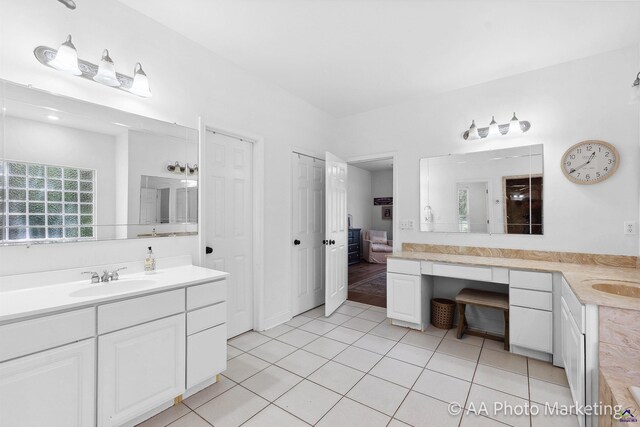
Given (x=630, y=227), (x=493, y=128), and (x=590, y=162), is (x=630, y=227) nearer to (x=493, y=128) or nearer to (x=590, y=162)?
(x=590, y=162)

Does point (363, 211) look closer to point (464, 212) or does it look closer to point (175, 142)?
point (464, 212)

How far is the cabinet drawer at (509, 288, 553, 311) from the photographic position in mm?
2395

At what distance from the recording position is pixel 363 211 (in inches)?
323

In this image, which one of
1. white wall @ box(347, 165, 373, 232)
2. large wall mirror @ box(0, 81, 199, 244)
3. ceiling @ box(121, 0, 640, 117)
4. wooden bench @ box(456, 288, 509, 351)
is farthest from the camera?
white wall @ box(347, 165, 373, 232)

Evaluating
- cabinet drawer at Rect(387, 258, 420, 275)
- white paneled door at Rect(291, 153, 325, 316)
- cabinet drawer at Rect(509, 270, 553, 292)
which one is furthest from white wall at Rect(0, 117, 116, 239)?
cabinet drawer at Rect(509, 270, 553, 292)

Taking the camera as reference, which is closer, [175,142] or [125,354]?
[125,354]

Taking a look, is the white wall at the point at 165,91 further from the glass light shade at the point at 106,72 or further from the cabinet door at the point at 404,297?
the cabinet door at the point at 404,297

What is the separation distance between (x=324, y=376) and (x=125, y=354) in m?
1.40

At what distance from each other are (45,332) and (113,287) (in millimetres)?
504

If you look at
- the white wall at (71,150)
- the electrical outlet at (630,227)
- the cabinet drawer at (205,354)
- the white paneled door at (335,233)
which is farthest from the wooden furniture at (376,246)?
the white wall at (71,150)

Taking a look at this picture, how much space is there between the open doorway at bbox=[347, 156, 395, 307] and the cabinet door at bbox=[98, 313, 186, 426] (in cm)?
344

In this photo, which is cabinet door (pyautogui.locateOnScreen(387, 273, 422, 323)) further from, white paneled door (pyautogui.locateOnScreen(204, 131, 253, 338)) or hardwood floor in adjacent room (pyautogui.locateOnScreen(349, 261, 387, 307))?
white paneled door (pyautogui.locateOnScreen(204, 131, 253, 338))

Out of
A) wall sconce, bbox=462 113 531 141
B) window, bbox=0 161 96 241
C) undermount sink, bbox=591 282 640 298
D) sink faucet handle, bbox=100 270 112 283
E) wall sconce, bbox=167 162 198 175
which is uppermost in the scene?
wall sconce, bbox=462 113 531 141

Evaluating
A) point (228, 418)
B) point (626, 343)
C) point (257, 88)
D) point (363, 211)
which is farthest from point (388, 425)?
point (363, 211)
